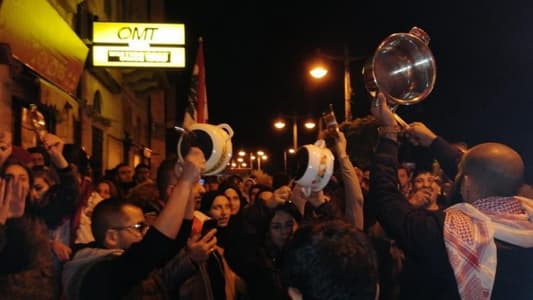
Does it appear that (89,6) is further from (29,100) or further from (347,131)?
(347,131)

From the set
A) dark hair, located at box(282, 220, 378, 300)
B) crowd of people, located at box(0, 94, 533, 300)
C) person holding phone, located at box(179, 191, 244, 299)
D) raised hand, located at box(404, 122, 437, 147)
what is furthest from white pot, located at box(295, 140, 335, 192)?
dark hair, located at box(282, 220, 378, 300)

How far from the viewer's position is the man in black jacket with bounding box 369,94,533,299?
9.71ft

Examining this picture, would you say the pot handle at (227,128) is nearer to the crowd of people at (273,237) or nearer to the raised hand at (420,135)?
the crowd of people at (273,237)

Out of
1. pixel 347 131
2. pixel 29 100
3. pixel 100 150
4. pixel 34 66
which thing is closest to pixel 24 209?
pixel 34 66

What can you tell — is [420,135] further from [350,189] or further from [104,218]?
[104,218]

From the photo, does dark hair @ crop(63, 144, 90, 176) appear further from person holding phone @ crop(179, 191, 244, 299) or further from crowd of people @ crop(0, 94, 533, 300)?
person holding phone @ crop(179, 191, 244, 299)

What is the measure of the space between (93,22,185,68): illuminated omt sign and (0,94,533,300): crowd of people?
736 cm

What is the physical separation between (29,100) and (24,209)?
6.15m

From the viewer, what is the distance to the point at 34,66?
7.99 m

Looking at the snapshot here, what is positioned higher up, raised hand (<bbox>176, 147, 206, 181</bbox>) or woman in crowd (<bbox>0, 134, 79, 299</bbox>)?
raised hand (<bbox>176, 147, 206, 181</bbox>)

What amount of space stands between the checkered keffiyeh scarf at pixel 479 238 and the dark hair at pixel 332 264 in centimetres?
98

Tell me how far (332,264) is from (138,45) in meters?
10.8

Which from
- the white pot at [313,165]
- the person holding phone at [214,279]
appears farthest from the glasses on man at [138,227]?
the white pot at [313,165]

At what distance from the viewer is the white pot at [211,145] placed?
337 cm
